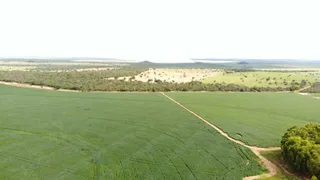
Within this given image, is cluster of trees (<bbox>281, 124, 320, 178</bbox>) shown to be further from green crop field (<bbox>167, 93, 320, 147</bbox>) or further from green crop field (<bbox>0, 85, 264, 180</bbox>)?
green crop field (<bbox>167, 93, 320, 147</bbox>)

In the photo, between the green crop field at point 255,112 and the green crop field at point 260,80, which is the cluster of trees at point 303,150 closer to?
the green crop field at point 255,112

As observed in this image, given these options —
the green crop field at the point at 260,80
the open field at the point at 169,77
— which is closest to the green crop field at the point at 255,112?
the green crop field at the point at 260,80

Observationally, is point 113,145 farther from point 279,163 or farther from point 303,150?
point 303,150

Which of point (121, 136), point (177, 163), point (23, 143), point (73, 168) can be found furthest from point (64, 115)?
point (177, 163)

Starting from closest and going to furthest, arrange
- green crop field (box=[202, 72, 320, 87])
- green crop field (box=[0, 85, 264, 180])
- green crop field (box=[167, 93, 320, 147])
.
Answer: green crop field (box=[0, 85, 264, 180])
green crop field (box=[167, 93, 320, 147])
green crop field (box=[202, 72, 320, 87])

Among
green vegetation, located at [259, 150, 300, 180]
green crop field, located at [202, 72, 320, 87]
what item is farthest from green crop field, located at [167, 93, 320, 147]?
green crop field, located at [202, 72, 320, 87]
